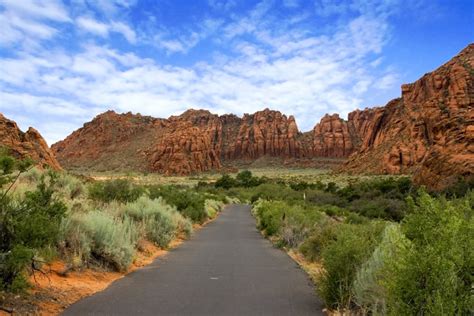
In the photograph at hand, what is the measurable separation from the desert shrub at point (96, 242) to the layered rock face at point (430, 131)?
108ft

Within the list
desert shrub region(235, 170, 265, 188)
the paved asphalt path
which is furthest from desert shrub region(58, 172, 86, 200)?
desert shrub region(235, 170, 265, 188)

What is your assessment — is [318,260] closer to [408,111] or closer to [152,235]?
[152,235]

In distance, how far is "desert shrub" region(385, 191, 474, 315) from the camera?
4.74m

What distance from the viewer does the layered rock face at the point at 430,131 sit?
42.8 m

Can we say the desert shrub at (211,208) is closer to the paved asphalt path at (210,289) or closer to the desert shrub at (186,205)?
the desert shrub at (186,205)

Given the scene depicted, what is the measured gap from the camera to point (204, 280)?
10477 mm

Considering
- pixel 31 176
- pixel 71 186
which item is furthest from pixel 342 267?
pixel 31 176

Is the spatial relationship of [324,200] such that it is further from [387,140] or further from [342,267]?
[387,140]

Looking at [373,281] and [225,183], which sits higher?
[225,183]

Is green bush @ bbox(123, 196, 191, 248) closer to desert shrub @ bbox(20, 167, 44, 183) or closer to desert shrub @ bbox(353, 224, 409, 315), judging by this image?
desert shrub @ bbox(20, 167, 44, 183)

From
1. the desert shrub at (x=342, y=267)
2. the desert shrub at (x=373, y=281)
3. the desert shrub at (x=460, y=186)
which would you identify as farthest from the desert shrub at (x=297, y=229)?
the desert shrub at (x=460, y=186)

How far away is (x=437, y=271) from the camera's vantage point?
15.7 ft

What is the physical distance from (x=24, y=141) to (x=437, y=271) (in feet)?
141

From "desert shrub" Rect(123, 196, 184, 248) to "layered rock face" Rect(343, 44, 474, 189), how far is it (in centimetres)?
2762
